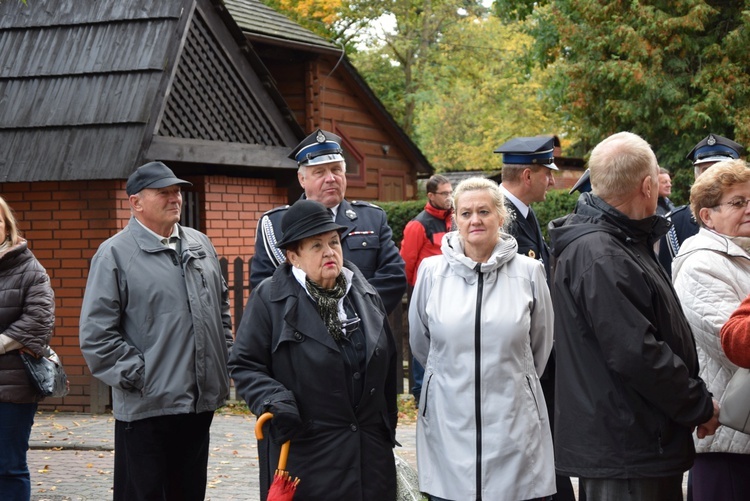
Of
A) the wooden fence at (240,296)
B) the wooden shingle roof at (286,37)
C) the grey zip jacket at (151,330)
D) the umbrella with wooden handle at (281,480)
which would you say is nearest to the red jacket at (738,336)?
the umbrella with wooden handle at (281,480)

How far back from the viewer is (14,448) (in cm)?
611

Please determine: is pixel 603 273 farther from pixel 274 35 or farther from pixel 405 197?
pixel 405 197

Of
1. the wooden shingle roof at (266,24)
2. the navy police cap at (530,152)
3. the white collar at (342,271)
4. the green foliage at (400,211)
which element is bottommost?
the white collar at (342,271)

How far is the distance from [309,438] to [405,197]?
17744mm

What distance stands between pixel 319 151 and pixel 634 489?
2755mm

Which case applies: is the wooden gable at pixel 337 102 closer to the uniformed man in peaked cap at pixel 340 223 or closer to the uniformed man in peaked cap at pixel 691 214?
the uniformed man in peaked cap at pixel 691 214

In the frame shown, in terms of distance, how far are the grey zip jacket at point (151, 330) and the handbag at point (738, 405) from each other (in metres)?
2.86

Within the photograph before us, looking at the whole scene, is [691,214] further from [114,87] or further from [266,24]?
[266,24]

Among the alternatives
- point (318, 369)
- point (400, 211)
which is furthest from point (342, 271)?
point (400, 211)

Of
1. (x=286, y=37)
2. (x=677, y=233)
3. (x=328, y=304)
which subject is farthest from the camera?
(x=286, y=37)

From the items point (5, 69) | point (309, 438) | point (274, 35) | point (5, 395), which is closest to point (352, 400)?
point (309, 438)

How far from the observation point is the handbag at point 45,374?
20.2 feet

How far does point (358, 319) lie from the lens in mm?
4641

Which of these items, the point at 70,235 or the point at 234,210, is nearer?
the point at 70,235
